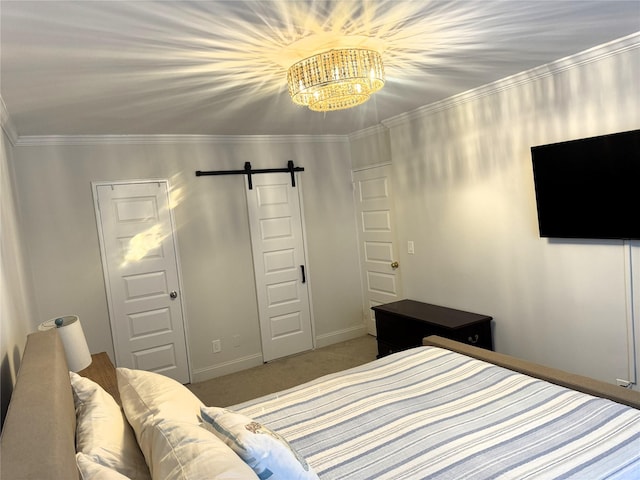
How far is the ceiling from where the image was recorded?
1766mm

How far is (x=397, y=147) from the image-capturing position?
434 cm

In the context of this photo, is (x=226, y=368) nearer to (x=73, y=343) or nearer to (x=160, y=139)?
(x=73, y=343)

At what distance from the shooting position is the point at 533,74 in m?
3.01

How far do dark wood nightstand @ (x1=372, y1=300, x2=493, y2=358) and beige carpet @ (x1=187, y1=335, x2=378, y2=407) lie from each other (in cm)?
57

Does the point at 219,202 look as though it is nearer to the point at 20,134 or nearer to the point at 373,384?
the point at 20,134

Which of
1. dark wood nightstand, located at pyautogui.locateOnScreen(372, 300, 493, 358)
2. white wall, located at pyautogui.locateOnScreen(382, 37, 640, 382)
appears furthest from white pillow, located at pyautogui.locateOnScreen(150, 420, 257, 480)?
white wall, located at pyautogui.locateOnScreen(382, 37, 640, 382)

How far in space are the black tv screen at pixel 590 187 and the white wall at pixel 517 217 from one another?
0.32 feet

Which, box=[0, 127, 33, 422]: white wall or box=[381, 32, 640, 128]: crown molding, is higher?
box=[381, 32, 640, 128]: crown molding

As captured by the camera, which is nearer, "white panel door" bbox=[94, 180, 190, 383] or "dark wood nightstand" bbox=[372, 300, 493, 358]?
"dark wood nightstand" bbox=[372, 300, 493, 358]

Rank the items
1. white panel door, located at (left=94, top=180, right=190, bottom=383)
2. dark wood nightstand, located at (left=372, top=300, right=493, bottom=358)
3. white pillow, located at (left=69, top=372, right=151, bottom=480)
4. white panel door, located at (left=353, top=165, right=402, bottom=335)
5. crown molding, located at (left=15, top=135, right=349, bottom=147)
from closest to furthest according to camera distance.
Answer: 1. white pillow, located at (left=69, top=372, right=151, bottom=480)
2. dark wood nightstand, located at (left=372, top=300, right=493, bottom=358)
3. crown molding, located at (left=15, top=135, right=349, bottom=147)
4. white panel door, located at (left=94, top=180, right=190, bottom=383)
5. white panel door, located at (left=353, top=165, right=402, bottom=335)

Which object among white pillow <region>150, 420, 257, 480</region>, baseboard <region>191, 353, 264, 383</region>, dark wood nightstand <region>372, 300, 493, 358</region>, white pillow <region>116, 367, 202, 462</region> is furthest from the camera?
baseboard <region>191, 353, 264, 383</region>

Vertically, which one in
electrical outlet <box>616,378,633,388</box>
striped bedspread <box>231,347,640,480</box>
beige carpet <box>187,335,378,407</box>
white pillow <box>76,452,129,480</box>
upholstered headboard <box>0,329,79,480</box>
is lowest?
beige carpet <box>187,335,378,407</box>

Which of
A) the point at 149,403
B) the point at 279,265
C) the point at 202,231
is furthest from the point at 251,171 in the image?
the point at 149,403

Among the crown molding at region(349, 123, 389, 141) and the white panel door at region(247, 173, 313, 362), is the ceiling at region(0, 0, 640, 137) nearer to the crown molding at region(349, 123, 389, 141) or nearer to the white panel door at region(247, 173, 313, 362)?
the crown molding at region(349, 123, 389, 141)
